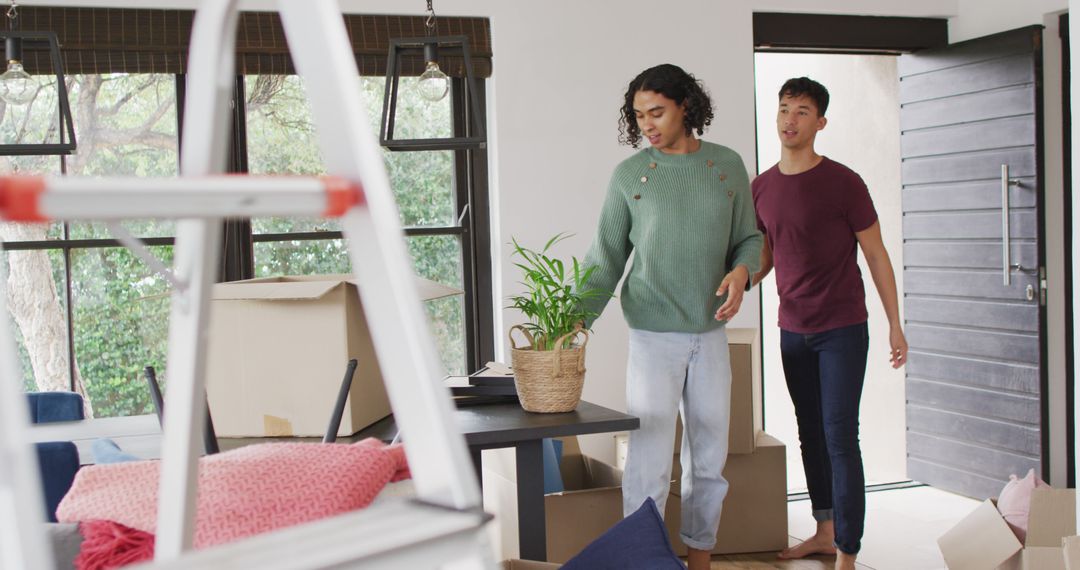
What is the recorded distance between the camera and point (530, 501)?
7.59 feet

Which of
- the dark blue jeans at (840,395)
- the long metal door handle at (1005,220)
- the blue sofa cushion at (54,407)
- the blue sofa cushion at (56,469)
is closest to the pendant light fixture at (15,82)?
the blue sofa cushion at (54,407)

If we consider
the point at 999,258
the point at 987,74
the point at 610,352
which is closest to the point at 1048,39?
the point at 987,74

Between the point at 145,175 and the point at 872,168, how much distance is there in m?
3.64

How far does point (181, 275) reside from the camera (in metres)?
0.90

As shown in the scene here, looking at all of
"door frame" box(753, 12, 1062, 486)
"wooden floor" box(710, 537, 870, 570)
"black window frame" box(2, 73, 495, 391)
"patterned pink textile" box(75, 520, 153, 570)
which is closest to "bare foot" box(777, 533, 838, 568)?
"wooden floor" box(710, 537, 870, 570)

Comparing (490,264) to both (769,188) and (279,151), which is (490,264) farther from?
(769,188)

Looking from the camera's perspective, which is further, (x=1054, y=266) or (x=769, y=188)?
(x=1054, y=266)

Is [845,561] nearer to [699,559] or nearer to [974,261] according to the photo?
[699,559]

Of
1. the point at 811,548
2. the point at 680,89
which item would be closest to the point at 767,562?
the point at 811,548

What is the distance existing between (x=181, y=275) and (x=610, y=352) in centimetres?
335

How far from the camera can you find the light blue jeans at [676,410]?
2.84m

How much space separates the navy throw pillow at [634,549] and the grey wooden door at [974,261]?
2.89m

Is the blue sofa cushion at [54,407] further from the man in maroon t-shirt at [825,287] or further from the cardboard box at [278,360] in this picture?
the man in maroon t-shirt at [825,287]

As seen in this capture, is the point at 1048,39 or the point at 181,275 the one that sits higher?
the point at 1048,39
